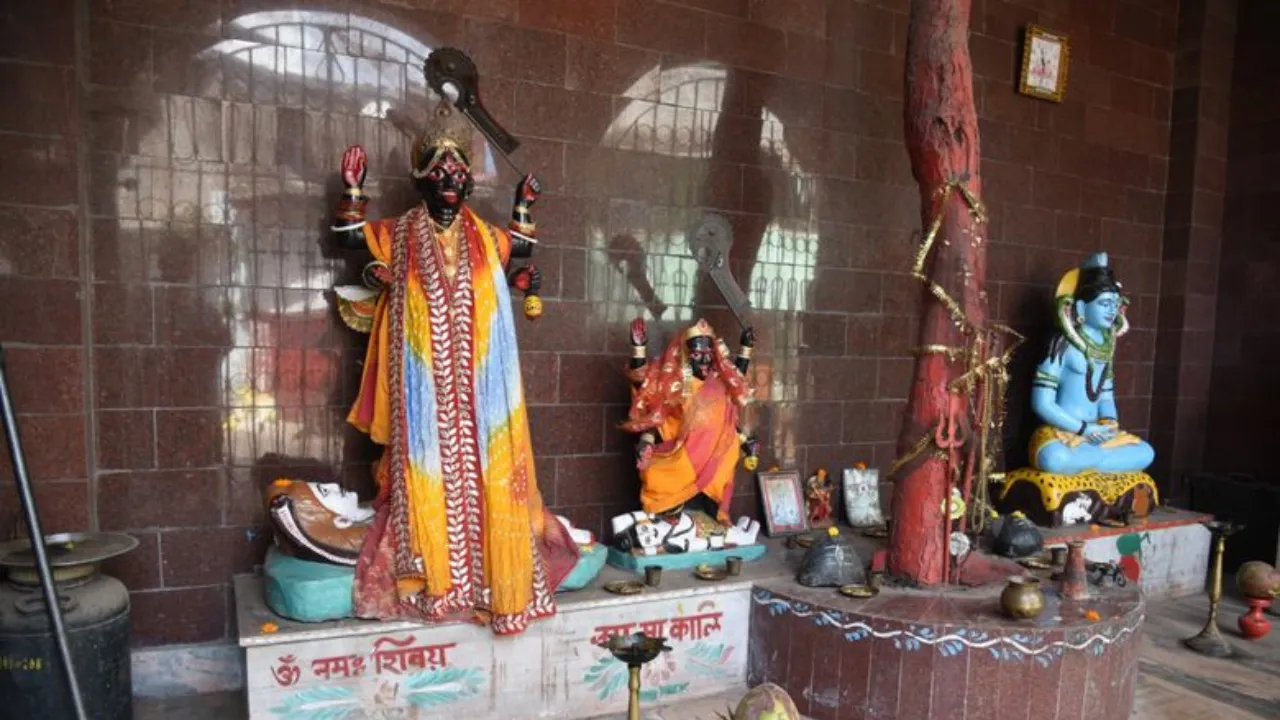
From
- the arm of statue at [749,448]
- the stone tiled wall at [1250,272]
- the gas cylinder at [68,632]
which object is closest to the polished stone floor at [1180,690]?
the gas cylinder at [68,632]

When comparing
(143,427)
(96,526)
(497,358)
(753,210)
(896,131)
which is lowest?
(96,526)

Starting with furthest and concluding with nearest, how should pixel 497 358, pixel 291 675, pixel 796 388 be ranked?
pixel 796 388
pixel 497 358
pixel 291 675

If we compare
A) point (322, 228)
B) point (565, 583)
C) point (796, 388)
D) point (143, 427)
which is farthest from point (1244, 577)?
point (143, 427)

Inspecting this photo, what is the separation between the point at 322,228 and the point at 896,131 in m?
3.50

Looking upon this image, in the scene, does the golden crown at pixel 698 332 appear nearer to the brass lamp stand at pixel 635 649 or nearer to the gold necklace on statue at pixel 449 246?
the gold necklace on statue at pixel 449 246

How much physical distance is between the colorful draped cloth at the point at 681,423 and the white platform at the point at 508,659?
43 centimetres

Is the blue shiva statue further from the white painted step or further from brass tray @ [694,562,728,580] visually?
the white painted step

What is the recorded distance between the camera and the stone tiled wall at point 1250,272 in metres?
6.20

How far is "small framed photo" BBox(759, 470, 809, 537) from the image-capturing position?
4746mm

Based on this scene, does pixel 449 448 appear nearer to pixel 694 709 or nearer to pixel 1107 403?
pixel 694 709

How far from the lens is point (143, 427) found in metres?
3.51

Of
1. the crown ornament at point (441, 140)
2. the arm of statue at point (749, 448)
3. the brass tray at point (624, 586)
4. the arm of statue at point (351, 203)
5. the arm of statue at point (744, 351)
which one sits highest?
the crown ornament at point (441, 140)

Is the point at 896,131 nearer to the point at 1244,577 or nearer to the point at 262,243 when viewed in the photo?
the point at 1244,577

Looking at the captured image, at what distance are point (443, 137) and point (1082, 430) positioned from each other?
435 centimetres
